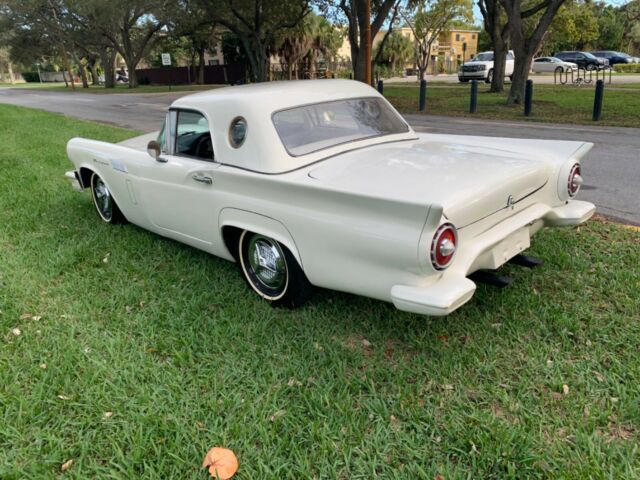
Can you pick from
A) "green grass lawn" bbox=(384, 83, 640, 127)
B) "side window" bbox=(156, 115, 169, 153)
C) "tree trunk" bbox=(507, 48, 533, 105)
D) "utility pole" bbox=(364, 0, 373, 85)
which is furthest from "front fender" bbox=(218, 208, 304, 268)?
"tree trunk" bbox=(507, 48, 533, 105)

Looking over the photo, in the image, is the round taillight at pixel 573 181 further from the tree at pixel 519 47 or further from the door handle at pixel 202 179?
the tree at pixel 519 47

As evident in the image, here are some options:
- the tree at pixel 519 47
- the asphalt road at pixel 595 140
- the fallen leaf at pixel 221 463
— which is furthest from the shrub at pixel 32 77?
the fallen leaf at pixel 221 463

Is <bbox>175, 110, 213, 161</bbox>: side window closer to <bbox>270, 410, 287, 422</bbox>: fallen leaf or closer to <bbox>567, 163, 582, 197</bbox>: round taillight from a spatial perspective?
<bbox>270, 410, 287, 422</bbox>: fallen leaf

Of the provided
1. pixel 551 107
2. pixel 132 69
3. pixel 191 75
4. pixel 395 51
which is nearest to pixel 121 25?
pixel 132 69

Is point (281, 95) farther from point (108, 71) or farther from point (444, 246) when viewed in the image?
point (108, 71)

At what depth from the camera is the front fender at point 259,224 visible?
3086 millimetres

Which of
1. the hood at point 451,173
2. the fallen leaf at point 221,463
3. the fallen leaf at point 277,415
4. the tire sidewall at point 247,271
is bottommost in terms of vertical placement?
the fallen leaf at point 221,463

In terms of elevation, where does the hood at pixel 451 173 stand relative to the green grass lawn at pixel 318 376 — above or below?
above

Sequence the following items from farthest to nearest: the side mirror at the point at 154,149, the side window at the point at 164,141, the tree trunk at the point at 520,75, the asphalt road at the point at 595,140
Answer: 1. the tree trunk at the point at 520,75
2. the asphalt road at the point at 595,140
3. the side window at the point at 164,141
4. the side mirror at the point at 154,149

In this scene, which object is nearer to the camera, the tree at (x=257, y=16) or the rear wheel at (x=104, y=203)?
the rear wheel at (x=104, y=203)

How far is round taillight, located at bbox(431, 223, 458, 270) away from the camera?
247cm

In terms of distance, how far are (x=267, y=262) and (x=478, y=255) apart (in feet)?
4.58

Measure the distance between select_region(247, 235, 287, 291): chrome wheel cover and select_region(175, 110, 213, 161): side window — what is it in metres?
0.74

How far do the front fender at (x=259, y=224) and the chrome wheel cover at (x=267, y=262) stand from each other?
129 millimetres
